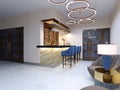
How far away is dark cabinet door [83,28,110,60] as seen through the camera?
25.8 ft

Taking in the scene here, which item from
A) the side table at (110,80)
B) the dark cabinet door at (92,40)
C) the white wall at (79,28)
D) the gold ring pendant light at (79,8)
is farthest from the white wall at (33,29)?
the side table at (110,80)

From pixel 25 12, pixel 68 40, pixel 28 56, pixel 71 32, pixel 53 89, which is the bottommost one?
pixel 53 89

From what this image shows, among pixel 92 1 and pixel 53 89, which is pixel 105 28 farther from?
pixel 53 89

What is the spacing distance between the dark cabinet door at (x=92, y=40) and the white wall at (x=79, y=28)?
1.01 ft

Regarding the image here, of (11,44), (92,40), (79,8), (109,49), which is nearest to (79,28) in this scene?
(92,40)

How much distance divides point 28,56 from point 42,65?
1163 mm

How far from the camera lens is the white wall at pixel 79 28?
25.6 feet

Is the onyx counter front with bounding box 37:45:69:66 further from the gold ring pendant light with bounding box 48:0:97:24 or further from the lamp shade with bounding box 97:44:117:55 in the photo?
the lamp shade with bounding box 97:44:117:55

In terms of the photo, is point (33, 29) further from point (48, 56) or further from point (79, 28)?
point (79, 28)

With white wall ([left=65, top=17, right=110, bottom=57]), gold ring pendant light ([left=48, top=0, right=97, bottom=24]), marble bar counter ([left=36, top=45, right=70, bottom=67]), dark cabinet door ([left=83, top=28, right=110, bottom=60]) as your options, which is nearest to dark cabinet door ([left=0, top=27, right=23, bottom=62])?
marble bar counter ([left=36, top=45, right=70, bottom=67])

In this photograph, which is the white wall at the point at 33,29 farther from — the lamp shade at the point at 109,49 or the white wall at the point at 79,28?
the lamp shade at the point at 109,49

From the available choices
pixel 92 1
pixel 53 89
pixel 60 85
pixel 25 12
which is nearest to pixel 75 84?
pixel 60 85

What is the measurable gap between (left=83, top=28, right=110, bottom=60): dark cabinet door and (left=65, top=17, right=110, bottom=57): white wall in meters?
0.31

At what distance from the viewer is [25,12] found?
6.32 m
